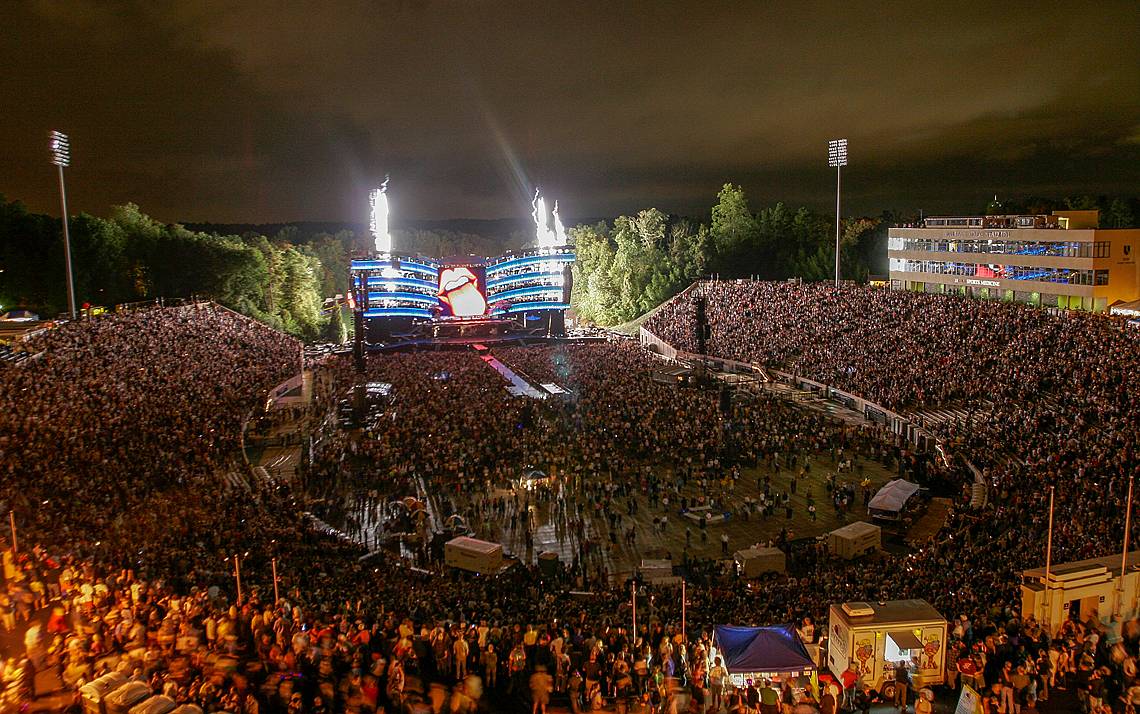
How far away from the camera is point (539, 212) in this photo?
5947 centimetres

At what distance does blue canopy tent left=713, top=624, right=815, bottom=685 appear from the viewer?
9758 mm

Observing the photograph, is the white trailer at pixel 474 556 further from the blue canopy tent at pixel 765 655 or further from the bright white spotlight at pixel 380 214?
the bright white spotlight at pixel 380 214

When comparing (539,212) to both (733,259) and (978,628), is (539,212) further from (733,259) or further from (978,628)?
(978,628)

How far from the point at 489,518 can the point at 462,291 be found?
3928cm

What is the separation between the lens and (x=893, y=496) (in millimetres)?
19016

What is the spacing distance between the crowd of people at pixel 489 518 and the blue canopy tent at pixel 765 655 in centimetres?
21

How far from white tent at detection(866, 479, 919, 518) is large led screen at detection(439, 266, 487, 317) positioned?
135 feet

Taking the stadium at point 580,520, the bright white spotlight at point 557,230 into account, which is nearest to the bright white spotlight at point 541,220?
the bright white spotlight at point 557,230

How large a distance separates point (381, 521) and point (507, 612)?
24.9 feet

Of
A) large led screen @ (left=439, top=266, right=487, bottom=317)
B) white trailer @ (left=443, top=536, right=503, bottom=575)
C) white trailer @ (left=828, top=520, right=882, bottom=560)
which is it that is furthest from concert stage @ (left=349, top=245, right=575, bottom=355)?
white trailer @ (left=828, top=520, right=882, bottom=560)

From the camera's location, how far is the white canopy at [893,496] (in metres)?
18.6

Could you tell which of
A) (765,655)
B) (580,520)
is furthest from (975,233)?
(765,655)

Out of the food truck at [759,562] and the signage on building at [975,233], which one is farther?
the signage on building at [975,233]

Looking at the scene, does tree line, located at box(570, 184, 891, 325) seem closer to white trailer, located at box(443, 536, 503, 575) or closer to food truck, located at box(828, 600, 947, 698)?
white trailer, located at box(443, 536, 503, 575)
